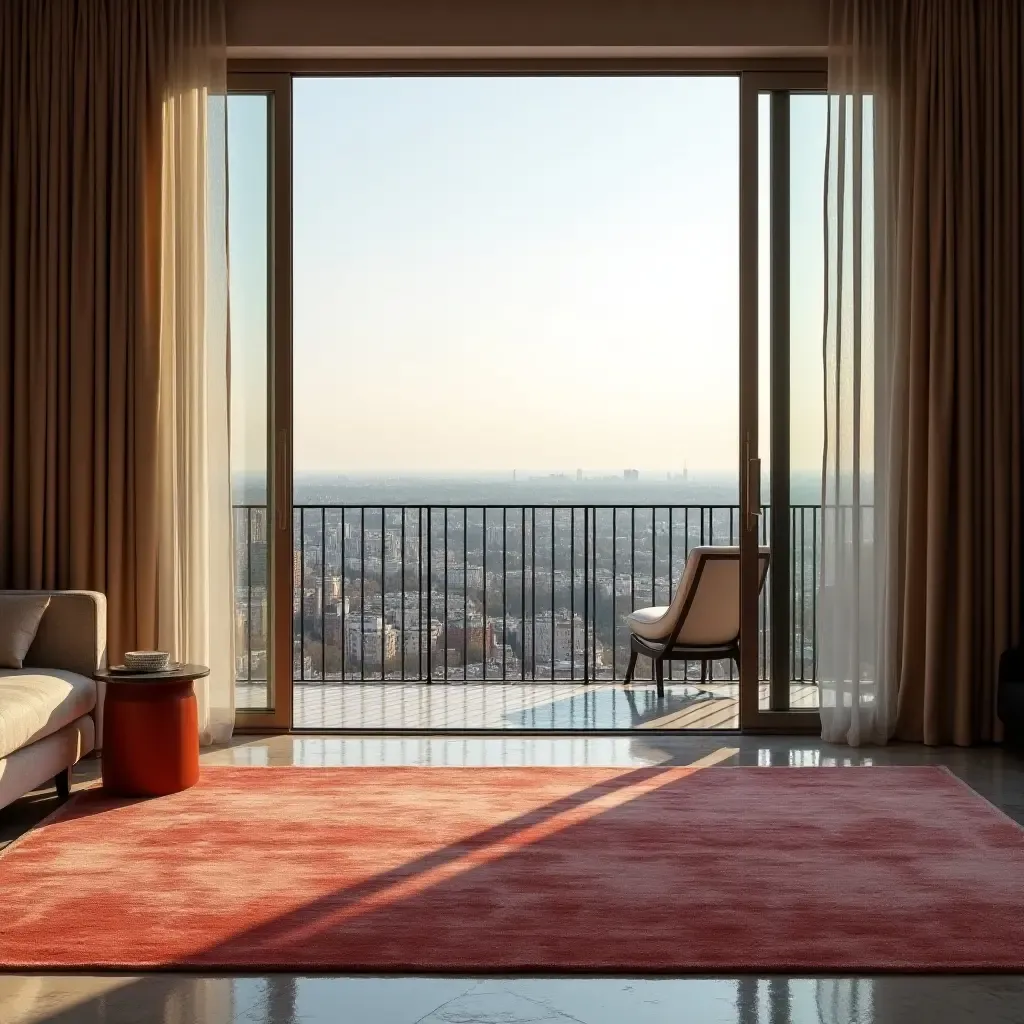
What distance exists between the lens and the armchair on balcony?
20.2ft

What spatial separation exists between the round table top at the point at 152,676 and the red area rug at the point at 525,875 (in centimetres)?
43

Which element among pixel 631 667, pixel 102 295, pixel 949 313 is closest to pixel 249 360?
pixel 102 295

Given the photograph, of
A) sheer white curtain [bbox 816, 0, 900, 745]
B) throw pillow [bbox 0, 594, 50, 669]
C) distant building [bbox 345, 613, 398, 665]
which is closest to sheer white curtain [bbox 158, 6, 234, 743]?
throw pillow [bbox 0, 594, 50, 669]

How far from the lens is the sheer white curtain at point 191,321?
5152 mm

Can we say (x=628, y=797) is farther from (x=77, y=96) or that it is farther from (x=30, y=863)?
(x=77, y=96)

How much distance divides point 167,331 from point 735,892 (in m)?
3.29

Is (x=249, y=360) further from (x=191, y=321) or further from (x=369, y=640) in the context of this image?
(x=369, y=640)

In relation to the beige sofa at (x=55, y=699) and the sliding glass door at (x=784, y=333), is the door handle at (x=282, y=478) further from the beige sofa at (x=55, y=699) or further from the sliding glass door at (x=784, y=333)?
the sliding glass door at (x=784, y=333)

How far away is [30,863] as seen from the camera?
357 cm

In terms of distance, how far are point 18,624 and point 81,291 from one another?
4.84ft

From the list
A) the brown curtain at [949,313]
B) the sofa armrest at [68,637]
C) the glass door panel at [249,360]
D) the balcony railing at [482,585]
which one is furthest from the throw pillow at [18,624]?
the brown curtain at [949,313]

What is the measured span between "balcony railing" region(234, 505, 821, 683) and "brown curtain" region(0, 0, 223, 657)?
2.08 m

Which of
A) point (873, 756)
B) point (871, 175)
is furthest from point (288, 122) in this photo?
point (873, 756)

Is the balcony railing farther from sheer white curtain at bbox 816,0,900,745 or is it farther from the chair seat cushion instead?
sheer white curtain at bbox 816,0,900,745
